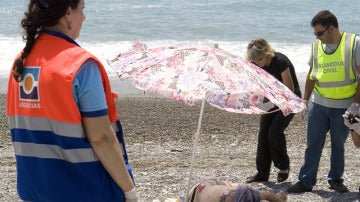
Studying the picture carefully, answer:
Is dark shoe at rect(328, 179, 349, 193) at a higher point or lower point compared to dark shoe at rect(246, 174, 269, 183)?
higher

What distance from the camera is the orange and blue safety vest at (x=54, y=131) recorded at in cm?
330

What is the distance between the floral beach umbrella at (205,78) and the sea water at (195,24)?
13.7 meters

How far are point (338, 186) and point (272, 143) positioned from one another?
816mm

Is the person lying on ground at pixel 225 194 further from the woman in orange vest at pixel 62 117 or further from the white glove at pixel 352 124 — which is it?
the woman in orange vest at pixel 62 117

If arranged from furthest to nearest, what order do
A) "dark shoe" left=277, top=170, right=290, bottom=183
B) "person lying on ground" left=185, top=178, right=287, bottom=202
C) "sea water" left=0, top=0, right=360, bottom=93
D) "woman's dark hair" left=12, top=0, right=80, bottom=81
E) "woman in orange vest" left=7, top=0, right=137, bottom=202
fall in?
"sea water" left=0, top=0, right=360, bottom=93, "dark shoe" left=277, top=170, right=290, bottom=183, "person lying on ground" left=185, top=178, right=287, bottom=202, "woman's dark hair" left=12, top=0, right=80, bottom=81, "woman in orange vest" left=7, top=0, right=137, bottom=202

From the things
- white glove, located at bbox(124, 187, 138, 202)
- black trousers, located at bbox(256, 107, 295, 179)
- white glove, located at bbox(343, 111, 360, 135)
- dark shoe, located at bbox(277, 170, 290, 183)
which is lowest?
dark shoe, located at bbox(277, 170, 290, 183)

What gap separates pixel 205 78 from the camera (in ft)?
16.5

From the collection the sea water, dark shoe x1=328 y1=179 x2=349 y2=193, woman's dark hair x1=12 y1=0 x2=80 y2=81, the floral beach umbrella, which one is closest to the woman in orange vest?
woman's dark hair x1=12 y1=0 x2=80 y2=81

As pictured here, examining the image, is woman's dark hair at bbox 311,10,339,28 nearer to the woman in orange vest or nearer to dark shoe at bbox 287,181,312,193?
dark shoe at bbox 287,181,312,193

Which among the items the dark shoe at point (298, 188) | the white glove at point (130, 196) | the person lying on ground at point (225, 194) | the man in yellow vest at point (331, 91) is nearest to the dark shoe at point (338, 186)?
the man in yellow vest at point (331, 91)

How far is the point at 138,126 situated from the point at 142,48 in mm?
6072

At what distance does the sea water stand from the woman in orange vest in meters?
15.4

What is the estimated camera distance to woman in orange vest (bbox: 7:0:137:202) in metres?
3.30

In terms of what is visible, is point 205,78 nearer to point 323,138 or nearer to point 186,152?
point 323,138
